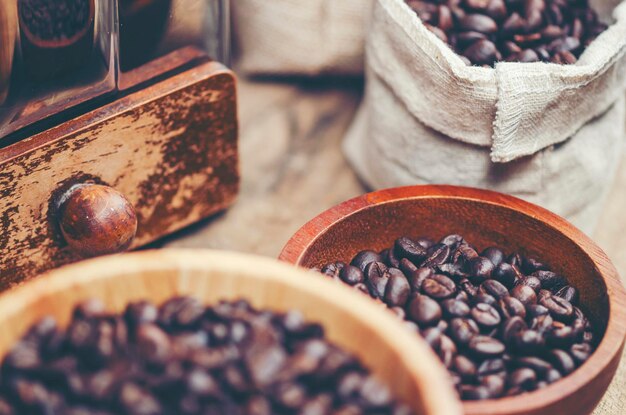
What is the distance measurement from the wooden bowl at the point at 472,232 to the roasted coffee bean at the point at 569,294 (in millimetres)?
14

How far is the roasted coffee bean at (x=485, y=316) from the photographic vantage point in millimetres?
993

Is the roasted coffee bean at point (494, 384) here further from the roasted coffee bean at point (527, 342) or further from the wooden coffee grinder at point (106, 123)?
→ the wooden coffee grinder at point (106, 123)

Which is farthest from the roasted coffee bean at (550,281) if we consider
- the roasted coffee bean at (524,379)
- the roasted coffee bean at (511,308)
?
the roasted coffee bean at (524,379)

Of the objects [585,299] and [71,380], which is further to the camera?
[585,299]

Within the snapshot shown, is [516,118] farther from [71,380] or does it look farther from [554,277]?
[71,380]

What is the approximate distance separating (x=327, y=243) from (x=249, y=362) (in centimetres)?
40

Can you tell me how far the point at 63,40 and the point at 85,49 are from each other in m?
0.04

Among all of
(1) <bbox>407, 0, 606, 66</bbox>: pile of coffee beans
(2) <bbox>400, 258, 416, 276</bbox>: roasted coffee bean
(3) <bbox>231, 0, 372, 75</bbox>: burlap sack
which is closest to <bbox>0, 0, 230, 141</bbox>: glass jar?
(3) <bbox>231, 0, 372, 75</bbox>: burlap sack

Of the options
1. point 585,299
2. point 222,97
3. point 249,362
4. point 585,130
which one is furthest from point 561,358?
point 222,97

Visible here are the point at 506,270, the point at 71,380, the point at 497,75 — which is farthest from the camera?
the point at 497,75

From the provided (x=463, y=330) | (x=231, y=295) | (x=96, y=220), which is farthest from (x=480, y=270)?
(x=96, y=220)

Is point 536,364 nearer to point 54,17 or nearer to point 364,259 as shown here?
point 364,259

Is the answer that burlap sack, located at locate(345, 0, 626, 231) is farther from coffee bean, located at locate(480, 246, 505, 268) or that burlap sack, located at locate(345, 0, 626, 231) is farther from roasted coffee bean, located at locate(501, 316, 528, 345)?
roasted coffee bean, located at locate(501, 316, 528, 345)

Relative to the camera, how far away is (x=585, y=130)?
53.8 inches
